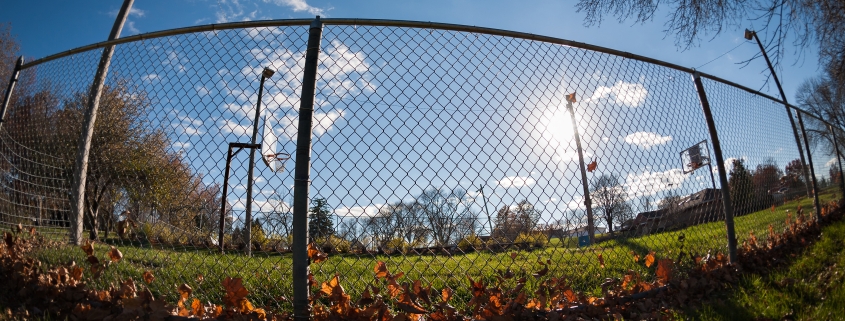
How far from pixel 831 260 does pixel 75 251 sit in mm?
7229

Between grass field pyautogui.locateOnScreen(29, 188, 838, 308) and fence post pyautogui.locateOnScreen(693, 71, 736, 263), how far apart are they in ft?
1.15

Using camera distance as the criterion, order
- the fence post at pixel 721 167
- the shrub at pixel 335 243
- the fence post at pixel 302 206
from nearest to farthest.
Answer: the fence post at pixel 302 206 < the shrub at pixel 335 243 < the fence post at pixel 721 167

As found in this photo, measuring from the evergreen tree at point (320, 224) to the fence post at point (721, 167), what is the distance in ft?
11.1

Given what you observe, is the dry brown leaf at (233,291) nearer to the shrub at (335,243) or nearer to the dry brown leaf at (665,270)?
the shrub at (335,243)

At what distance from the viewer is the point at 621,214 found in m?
3.83

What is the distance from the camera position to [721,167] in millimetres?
3867

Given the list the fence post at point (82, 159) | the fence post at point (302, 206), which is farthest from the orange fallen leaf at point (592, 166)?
the fence post at point (82, 159)

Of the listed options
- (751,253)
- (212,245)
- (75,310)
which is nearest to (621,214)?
(751,253)

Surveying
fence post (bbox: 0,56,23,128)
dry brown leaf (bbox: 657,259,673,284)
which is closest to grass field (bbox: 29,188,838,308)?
dry brown leaf (bbox: 657,259,673,284)

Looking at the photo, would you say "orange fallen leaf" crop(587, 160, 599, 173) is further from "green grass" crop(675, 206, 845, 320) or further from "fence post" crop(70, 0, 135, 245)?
"fence post" crop(70, 0, 135, 245)

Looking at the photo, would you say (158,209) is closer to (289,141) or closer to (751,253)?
(289,141)

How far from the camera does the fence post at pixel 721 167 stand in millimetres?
3762

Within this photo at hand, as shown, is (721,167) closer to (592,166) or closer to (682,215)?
(682,215)

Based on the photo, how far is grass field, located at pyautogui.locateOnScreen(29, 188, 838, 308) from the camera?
3.39 metres
